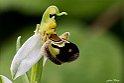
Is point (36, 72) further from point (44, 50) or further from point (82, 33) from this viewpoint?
point (82, 33)

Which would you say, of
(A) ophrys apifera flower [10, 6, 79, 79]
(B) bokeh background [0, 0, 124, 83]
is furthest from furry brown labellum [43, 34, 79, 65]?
(B) bokeh background [0, 0, 124, 83]

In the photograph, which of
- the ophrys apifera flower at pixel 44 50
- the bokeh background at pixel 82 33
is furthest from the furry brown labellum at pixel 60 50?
the bokeh background at pixel 82 33

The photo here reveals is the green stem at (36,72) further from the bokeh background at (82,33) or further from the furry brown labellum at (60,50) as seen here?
the bokeh background at (82,33)

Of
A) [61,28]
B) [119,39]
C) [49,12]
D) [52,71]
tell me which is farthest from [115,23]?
[49,12]

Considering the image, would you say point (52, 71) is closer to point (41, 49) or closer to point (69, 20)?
point (69, 20)

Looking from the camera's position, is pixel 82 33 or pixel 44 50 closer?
pixel 44 50

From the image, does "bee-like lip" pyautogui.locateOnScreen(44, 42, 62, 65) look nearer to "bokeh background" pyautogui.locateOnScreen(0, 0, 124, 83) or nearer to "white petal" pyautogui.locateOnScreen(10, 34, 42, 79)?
"white petal" pyautogui.locateOnScreen(10, 34, 42, 79)

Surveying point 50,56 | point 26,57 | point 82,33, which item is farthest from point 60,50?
point 82,33
